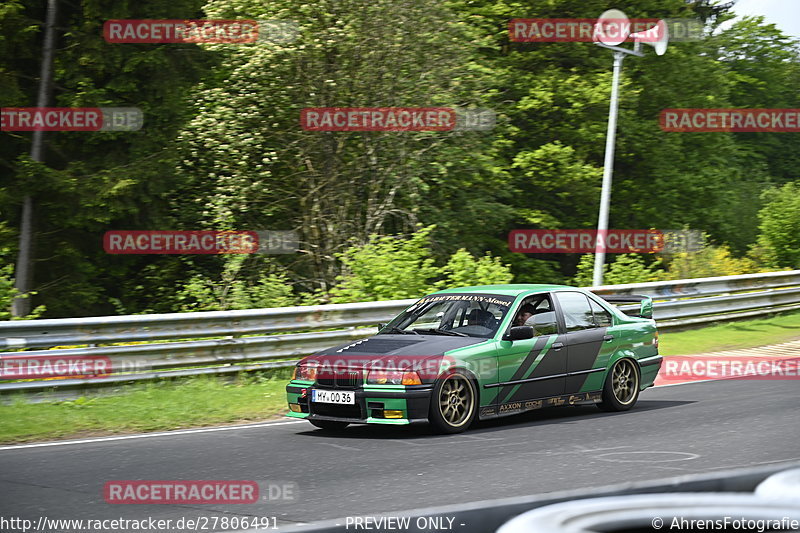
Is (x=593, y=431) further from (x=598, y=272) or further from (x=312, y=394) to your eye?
(x=598, y=272)

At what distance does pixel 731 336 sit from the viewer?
1836 cm

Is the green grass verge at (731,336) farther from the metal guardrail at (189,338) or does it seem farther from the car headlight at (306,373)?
the car headlight at (306,373)

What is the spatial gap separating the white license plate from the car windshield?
1.30 metres

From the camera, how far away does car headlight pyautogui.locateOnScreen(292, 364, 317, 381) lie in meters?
9.53

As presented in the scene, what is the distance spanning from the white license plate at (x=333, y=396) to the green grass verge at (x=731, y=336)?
872 cm

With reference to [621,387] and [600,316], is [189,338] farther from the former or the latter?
[621,387]

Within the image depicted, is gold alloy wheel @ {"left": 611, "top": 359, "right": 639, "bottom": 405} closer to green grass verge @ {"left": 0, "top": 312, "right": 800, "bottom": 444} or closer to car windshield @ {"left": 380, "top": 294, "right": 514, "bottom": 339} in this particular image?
car windshield @ {"left": 380, "top": 294, "right": 514, "bottom": 339}

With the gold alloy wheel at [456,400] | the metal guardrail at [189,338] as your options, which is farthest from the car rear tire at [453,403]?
the metal guardrail at [189,338]

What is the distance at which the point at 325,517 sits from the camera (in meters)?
5.91

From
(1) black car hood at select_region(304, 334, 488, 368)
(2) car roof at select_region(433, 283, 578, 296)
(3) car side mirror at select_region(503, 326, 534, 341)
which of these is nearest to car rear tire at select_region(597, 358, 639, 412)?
(2) car roof at select_region(433, 283, 578, 296)

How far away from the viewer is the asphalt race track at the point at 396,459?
643 cm

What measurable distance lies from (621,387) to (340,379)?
11.6 ft

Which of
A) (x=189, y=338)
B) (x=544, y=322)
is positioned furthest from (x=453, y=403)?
(x=189, y=338)

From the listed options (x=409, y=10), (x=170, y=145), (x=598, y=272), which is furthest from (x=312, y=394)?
(x=409, y=10)
